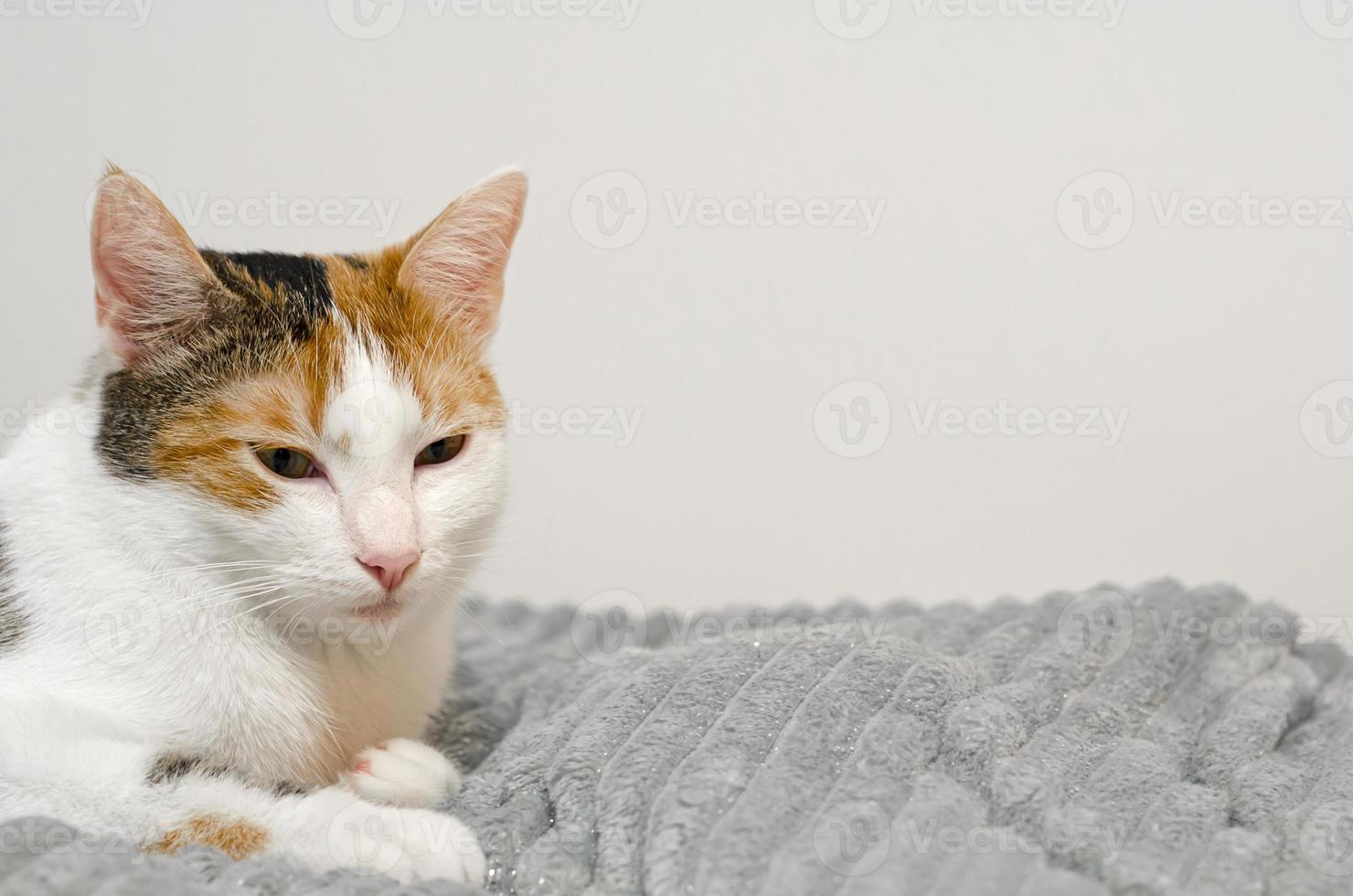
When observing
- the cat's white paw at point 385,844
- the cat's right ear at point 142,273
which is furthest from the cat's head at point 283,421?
the cat's white paw at point 385,844

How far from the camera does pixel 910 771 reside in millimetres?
1201

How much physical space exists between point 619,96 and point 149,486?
61.4 inches

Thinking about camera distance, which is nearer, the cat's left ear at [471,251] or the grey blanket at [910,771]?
the grey blanket at [910,771]

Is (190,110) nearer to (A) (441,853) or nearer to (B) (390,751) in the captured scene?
(B) (390,751)

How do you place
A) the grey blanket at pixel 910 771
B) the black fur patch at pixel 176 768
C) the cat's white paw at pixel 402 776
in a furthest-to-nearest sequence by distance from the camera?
1. the cat's white paw at pixel 402 776
2. the black fur patch at pixel 176 768
3. the grey blanket at pixel 910 771

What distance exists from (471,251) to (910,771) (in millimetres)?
846

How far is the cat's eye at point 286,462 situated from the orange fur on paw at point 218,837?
1.19 feet

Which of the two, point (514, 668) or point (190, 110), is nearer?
point (514, 668)

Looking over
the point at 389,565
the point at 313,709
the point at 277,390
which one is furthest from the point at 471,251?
the point at 313,709

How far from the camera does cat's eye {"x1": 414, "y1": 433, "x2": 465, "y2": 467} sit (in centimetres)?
132

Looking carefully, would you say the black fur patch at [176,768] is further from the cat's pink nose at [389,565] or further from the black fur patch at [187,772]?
the cat's pink nose at [389,565]

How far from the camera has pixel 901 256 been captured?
2533 millimetres

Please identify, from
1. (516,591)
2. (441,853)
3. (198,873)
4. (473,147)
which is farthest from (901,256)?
(198,873)

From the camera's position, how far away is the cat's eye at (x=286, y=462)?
1.24 metres
